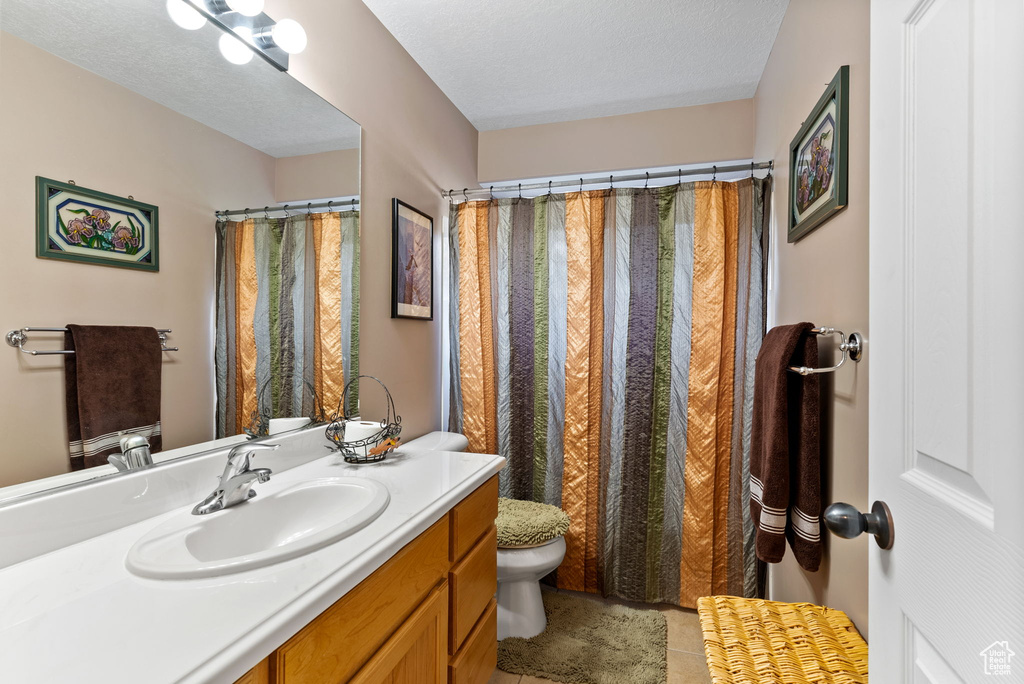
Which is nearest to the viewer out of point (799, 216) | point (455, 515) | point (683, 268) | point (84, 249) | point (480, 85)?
point (84, 249)

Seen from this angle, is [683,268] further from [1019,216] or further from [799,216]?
[1019,216]

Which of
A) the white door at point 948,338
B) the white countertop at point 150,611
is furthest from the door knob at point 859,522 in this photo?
the white countertop at point 150,611

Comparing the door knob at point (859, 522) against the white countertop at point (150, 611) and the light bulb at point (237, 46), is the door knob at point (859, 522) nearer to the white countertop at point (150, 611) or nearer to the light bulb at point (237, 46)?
the white countertop at point (150, 611)

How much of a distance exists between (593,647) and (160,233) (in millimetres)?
2115

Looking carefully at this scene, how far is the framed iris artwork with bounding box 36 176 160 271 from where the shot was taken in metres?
0.91

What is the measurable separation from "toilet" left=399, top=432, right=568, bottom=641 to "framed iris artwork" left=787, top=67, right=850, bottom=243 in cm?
153

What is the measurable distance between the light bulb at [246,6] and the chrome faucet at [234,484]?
118 cm

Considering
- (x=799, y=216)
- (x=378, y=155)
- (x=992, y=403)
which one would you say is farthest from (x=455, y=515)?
(x=799, y=216)

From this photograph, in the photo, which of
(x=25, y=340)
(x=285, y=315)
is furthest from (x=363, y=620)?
(x=285, y=315)

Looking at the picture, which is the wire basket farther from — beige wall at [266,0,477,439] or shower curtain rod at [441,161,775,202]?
shower curtain rod at [441,161,775,202]

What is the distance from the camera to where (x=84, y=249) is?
3.15 ft

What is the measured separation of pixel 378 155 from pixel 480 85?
2.64ft

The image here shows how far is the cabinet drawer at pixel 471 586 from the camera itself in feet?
4.48

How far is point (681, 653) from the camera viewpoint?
1950mm
